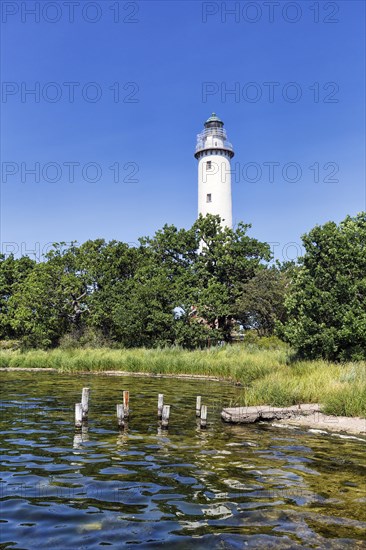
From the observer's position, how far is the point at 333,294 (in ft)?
76.2

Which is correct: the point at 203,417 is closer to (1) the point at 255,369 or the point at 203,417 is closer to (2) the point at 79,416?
(2) the point at 79,416

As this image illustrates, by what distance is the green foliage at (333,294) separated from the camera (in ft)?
73.7

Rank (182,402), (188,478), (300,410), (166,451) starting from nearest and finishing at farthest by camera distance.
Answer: (188,478)
(166,451)
(300,410)
(182,402)

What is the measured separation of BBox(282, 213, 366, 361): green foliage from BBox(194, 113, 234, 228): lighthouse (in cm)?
2222

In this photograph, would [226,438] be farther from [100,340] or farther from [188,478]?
[100,340]

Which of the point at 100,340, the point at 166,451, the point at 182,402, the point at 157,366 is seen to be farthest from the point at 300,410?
the point at 100,340

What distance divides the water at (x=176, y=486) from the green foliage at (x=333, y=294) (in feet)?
34.0

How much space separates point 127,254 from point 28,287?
1040 cm

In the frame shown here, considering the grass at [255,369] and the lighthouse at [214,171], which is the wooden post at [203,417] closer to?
the grass at [255,369]

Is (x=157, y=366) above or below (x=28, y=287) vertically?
below

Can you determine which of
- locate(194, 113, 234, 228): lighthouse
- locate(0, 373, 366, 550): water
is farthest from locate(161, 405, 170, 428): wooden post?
locate(194, 113, 234, 228): lighthouse

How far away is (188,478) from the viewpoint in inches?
336

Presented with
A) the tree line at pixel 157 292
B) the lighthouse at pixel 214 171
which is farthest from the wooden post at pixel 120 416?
the lighthouse at pixel 214 171

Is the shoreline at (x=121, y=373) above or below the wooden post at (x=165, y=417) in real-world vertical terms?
below
